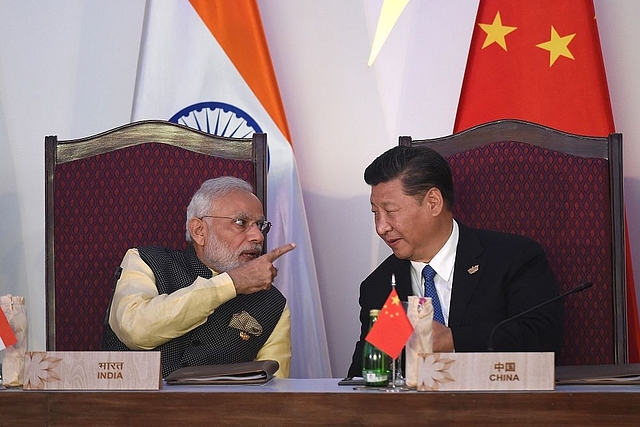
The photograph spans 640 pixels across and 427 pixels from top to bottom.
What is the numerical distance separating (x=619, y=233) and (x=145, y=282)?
1465 millimetres

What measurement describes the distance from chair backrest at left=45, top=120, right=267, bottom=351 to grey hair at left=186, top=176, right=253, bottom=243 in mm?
162

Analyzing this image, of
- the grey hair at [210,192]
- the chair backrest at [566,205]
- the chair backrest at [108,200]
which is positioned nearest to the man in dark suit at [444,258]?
the chair backrest at [566,205]

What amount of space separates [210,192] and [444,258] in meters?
0.76

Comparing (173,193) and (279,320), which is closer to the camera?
(279,320)

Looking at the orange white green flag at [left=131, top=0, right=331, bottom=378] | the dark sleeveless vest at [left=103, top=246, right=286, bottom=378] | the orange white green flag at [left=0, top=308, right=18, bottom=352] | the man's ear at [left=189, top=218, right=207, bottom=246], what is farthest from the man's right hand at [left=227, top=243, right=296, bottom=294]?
the orange white green flag at [left=131, top=0, right=331, bottom=378]

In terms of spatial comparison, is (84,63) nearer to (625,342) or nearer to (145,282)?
(145,282)

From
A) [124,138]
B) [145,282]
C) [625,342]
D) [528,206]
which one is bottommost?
[625,342]

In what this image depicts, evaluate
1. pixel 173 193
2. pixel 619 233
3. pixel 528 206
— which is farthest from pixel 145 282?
pixel 619 233

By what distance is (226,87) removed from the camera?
353 centimetres

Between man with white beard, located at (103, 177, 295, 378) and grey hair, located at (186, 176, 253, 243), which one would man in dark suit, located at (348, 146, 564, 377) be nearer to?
man with white beard, located at (103, 177, 295, 378)

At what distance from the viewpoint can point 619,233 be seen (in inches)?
117

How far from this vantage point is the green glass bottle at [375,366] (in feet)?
6.26

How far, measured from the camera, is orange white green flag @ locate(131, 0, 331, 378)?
3.50 m

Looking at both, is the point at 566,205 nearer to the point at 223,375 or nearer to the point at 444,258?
the point at 444,258
